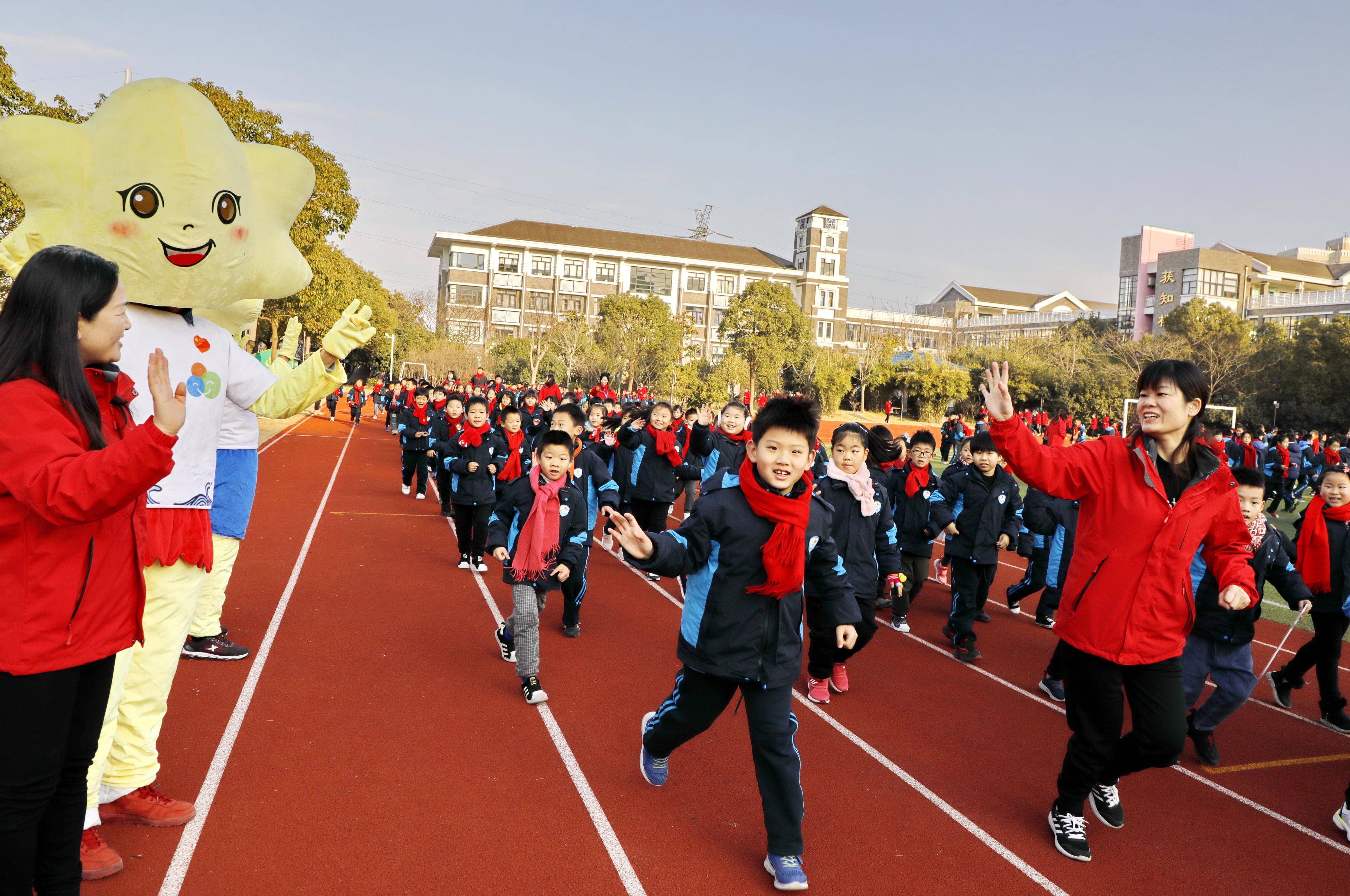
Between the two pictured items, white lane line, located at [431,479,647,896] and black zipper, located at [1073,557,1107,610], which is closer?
white lane line, located at [431,479,647,896]

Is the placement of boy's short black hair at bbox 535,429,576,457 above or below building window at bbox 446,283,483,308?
below

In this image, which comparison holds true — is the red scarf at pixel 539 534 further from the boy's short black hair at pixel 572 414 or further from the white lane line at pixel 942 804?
the white lane line at pixel 942 804

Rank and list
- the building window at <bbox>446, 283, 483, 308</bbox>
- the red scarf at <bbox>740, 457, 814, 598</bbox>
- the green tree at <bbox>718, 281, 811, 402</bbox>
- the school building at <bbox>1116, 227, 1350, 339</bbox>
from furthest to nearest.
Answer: the building window at <bbox>446, 283, 483, 308</bbox> → the school building at <bbox>1116, 227, 1350, 339</bbox> → the green tree at <bbox>718, 281, 811, 402</bbox> → the red scarf at <bbox>740, 457, 814, 598</bbox>

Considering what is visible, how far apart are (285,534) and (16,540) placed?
8883 mm

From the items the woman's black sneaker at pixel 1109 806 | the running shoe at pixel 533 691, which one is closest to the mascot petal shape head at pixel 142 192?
the running shoe at pixel 533 691

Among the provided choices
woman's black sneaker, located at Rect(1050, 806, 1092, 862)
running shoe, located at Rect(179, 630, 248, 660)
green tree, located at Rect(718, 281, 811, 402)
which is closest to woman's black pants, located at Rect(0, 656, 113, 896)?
running shoe, located at Rect(179, 630, 248, 660)

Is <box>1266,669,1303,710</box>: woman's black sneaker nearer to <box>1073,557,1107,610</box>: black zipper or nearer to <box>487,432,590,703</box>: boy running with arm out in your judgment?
<box>1073,557,1107,610</box>: black zipper

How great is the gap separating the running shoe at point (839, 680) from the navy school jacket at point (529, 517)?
1939 mm

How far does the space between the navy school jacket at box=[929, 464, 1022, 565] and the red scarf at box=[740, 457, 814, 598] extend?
3986 millimetres

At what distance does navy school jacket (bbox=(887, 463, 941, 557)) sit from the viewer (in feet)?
25.1

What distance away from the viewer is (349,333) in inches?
151

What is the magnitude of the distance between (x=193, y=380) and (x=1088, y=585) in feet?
13.1

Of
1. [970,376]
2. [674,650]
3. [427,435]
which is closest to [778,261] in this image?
[970,376]

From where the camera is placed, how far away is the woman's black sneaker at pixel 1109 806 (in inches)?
165
